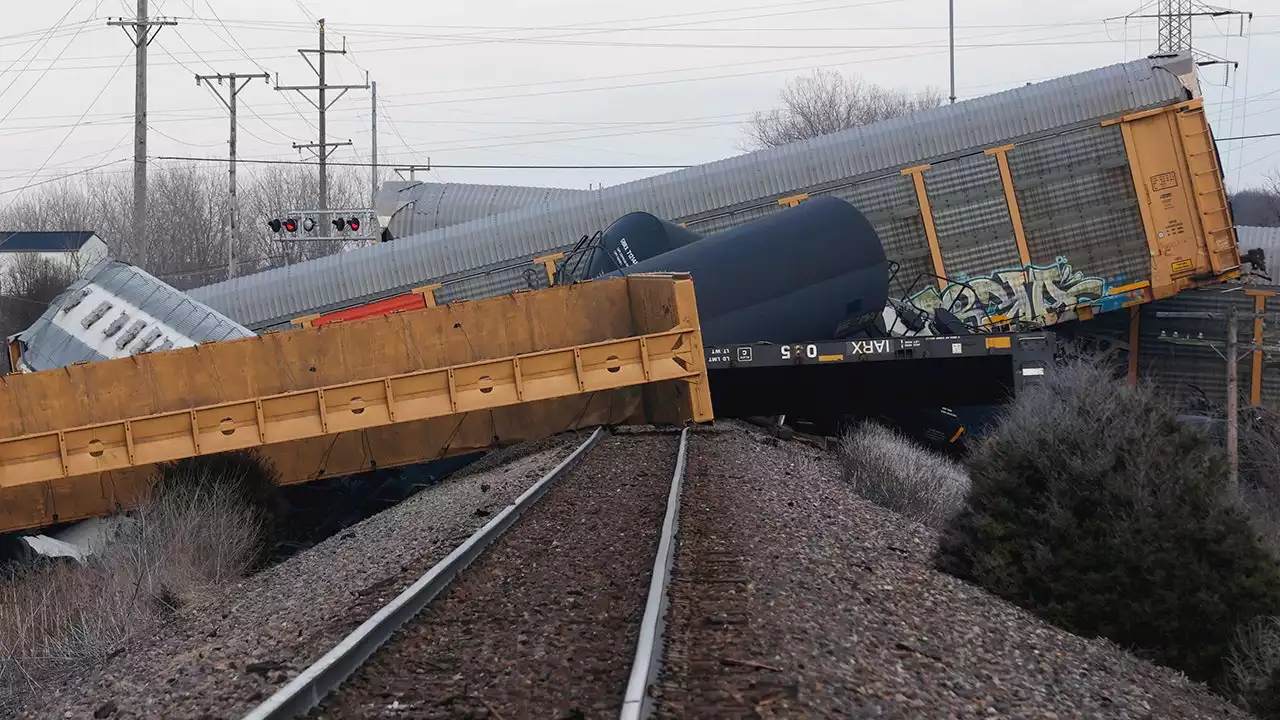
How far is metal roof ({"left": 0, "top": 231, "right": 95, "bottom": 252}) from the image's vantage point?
58.6 metres

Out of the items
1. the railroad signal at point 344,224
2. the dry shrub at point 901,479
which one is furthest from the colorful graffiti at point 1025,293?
the railroad signal at point 344,224

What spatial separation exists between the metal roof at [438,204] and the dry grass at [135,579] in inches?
805

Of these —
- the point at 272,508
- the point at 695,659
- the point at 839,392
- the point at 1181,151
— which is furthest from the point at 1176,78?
the point at 695,659

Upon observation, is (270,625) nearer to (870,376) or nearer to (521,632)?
(521,632)

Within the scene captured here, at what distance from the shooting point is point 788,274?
17688 mm

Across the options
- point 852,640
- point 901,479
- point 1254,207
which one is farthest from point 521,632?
point 1254,207

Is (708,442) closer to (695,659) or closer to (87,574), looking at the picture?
(87,574)

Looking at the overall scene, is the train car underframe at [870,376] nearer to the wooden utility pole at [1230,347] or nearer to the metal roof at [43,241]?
the wooden utility pole at [1230,347]

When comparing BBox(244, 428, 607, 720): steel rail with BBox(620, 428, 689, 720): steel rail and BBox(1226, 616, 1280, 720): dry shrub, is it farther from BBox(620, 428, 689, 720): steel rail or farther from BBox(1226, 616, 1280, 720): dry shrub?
BBox(1226, 616, 1280, 720): dry shrub

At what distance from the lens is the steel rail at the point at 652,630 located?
470cm

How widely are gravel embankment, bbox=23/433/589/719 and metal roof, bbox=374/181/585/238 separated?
23.8m

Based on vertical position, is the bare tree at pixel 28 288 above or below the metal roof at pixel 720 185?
above

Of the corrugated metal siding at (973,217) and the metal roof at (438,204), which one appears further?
the metal roof at (438,204)

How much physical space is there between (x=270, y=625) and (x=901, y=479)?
866 cm
